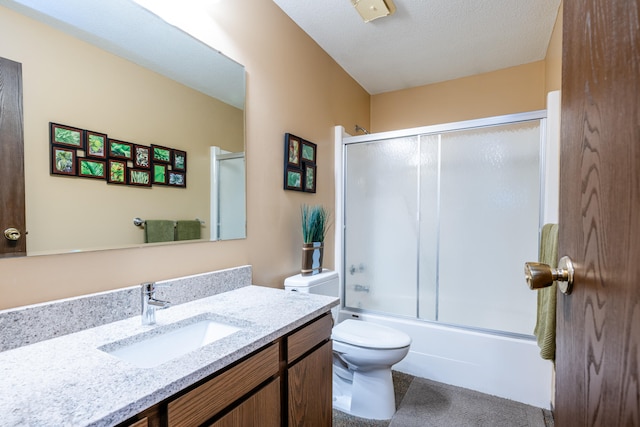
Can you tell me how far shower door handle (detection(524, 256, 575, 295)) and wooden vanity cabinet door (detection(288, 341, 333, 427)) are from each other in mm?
798

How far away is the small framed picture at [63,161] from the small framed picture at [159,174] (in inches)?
10.9

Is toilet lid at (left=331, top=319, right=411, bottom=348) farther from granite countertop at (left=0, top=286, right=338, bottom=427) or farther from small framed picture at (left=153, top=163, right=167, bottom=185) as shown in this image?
small framed picture at (left=153, top=163, right=167, bottom=185)

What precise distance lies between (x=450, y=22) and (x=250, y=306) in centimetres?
215

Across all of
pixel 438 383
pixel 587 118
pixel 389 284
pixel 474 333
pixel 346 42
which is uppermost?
pixel 346 42

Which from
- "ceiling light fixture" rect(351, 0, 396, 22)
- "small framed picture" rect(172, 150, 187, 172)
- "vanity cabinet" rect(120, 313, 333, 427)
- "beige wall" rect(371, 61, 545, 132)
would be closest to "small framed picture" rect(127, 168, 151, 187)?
"small framed picture" rect(172, 150, 187, 172)

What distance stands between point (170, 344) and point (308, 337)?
0.48m

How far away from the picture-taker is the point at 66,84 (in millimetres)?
1018

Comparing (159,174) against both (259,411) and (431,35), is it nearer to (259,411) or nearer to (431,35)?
(259,411)

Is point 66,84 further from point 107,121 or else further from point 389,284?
point 389,284

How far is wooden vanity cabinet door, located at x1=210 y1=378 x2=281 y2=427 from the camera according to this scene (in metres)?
0.84

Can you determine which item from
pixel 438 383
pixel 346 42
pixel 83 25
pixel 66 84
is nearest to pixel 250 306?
pixel 66 84

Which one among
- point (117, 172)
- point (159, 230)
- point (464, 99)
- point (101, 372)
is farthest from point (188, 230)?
point (464, 99)

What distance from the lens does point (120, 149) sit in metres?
1.15

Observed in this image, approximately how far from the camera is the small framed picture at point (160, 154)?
1269mm
